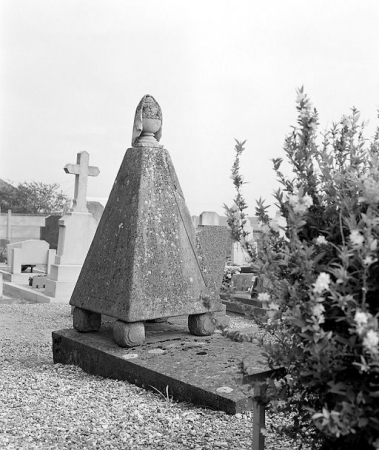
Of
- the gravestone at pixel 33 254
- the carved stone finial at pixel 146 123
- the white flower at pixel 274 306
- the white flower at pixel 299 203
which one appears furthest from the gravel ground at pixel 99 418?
the gravestone at pixel 33 254

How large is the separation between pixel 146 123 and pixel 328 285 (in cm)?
388

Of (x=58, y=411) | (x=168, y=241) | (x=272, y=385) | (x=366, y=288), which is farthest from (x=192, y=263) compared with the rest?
(x=366, y=288)

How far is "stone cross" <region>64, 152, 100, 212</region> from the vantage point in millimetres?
11656

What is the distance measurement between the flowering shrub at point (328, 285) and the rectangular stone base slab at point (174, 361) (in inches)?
51.2

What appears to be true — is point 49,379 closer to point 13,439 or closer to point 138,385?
point 138,385

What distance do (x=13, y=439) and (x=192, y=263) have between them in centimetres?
235

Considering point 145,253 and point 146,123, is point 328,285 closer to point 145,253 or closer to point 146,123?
point 145,253

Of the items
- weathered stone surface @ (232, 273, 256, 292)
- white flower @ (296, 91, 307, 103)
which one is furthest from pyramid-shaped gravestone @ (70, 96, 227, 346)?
weathered stone surface @ (232, 273, 256, 292)

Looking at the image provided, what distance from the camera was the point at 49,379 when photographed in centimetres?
453

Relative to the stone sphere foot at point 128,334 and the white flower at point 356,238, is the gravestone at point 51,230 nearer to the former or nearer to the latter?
the stone sphere foot at point 128,334

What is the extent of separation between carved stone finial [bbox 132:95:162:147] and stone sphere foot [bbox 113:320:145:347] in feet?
5.79

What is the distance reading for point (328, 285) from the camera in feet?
6.46

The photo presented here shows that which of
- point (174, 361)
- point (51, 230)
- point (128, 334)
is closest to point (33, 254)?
point (51, 230)

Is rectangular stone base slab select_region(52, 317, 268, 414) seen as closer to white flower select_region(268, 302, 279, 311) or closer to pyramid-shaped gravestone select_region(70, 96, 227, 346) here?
A: pyramid-shaped gravestone select_region(70, 96, 227, 346)
